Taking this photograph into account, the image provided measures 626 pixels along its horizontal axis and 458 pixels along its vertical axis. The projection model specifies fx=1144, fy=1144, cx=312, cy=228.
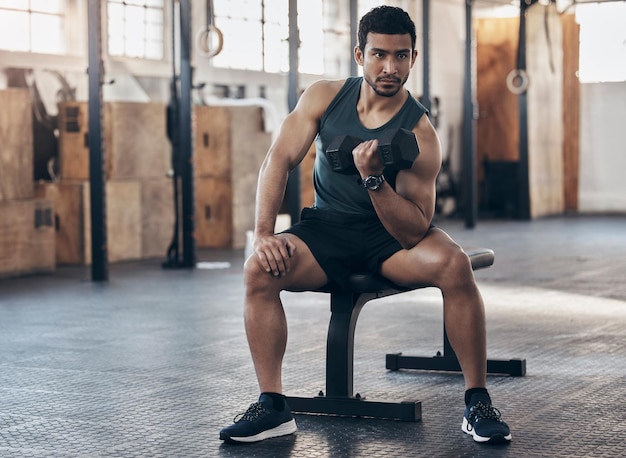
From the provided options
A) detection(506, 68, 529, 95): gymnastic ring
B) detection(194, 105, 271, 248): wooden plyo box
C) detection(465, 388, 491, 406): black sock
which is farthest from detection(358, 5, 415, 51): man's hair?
detection(506, 68, 529, 95): gymnastic ring

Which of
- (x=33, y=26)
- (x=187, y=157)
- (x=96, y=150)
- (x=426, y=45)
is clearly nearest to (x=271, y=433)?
(x=96, y=150)

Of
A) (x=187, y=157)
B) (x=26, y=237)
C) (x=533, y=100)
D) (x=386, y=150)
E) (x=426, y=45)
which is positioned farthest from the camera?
(x=533, y=100)

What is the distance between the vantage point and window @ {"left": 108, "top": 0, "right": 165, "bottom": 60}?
863cm

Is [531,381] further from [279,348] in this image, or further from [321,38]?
[321,38]

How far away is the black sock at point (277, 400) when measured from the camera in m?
2.74

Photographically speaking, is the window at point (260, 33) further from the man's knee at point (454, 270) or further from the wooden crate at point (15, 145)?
the man's knee at point (454, 270)

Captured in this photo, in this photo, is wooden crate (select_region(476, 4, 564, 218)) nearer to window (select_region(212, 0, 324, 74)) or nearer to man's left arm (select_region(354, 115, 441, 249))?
window (select_region(212, 0, 324, 74))

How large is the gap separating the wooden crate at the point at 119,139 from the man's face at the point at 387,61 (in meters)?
4.80

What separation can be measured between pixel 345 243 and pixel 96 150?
12.1 feet

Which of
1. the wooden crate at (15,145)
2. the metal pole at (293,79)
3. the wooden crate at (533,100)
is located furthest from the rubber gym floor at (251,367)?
the wooden crate at (533,100)

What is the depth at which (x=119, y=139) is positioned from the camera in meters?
7.70

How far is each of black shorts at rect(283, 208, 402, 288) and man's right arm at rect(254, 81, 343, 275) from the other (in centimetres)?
9

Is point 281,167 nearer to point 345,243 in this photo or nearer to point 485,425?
point 345,243

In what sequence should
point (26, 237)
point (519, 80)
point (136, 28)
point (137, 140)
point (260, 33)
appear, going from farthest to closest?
point (519, 80) < point (260, 33) < point (136, 28) < point (137, 140) < point (26, 237)
